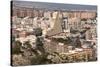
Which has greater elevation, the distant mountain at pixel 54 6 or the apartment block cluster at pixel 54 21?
the distant mountain at pixel 54 6

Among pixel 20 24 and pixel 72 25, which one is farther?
pixel 72 25

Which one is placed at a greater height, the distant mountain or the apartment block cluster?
the distant mountain

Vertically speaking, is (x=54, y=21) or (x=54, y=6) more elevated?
(x=54, y=6)

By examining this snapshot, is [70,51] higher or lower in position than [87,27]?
lower

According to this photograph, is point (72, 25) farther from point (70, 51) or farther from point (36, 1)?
point (36, 1)
